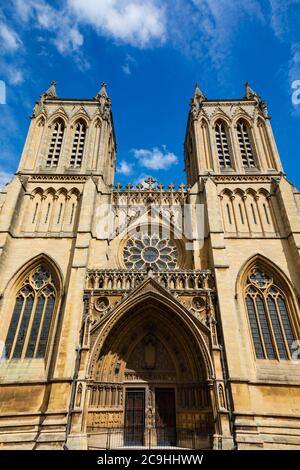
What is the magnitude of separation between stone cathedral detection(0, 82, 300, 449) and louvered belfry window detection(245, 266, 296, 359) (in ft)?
0.17

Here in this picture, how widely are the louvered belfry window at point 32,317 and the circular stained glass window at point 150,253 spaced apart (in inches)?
182

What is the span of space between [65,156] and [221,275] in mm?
13180

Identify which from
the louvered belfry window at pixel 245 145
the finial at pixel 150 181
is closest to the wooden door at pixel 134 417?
the finial at pixel 150 181

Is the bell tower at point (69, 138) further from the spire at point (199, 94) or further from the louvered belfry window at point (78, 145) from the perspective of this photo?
the spire at point (199, 94)

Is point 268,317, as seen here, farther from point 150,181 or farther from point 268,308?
point 150,181

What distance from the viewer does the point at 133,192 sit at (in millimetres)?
19312

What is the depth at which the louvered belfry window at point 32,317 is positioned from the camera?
1302 cm

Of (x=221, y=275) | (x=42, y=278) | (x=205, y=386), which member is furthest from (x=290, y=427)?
(x=42, y=278)

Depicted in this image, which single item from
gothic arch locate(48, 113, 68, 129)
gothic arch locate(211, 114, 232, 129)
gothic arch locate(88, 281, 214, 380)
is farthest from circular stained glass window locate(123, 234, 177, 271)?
gothic arch locate(48, 113, 68, 129)

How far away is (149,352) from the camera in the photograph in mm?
13727

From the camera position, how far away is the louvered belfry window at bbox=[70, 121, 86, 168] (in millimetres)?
19953

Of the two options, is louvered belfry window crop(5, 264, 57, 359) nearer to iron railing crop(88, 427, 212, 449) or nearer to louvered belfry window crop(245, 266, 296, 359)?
iron railing crop(88, 427, 212, 449)

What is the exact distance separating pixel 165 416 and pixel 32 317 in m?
7.58

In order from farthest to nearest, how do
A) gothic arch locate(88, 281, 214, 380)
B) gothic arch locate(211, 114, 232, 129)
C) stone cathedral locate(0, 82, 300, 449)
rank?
gothic arch locate(211, 114, 232, 129) → gothic arch locate(88, 281, 214, 380) → stone cathedral locate(0, 82, 300, 449)
